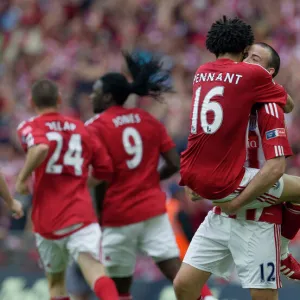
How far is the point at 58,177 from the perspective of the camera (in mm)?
7785

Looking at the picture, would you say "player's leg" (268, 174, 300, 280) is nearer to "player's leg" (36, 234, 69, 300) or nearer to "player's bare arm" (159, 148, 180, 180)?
"player's bare arm" (159, 148, 180, 180)

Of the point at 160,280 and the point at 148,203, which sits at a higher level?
the point at 148,203

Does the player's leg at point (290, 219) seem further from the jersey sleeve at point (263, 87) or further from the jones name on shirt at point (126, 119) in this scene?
the jones name on shirt at point (126, 119)

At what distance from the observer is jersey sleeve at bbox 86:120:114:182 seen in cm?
799

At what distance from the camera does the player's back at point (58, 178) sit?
773cm

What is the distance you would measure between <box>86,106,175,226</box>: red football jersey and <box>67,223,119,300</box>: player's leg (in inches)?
14.6

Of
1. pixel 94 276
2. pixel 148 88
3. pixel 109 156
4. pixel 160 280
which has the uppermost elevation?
pixel 148 88

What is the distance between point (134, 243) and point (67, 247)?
68 centimetres

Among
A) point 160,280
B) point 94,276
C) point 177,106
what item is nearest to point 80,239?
point 94,276

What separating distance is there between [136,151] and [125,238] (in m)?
0.76

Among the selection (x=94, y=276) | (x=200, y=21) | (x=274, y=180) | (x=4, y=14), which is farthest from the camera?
(x=4, y=14)

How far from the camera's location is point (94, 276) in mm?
7602

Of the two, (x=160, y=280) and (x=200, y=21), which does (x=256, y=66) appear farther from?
(x=200, y=21)

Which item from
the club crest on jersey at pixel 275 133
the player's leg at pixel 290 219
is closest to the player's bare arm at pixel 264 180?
the club crest on jersey at pixel 275 133
